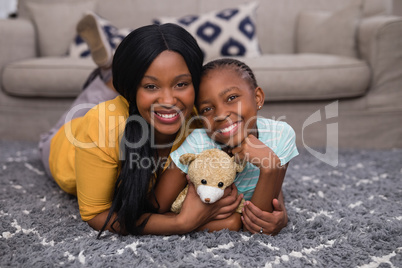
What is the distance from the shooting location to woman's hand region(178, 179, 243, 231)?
3.01ft

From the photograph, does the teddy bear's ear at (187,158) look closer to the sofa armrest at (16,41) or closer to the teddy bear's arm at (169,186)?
the teddy bear's arm at (169,186)

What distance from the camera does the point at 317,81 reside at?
1.78 metres

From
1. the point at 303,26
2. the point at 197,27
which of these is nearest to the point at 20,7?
the point at 197,27

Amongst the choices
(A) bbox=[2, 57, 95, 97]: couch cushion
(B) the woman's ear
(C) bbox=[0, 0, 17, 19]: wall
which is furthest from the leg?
(C) bbox=[0, 0, 17, 19]: wall

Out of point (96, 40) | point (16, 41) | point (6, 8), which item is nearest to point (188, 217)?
point (96, 40)

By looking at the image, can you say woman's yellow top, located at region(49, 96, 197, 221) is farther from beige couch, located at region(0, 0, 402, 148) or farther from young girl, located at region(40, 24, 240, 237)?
beige couch, located at region(0, 0, 402, 148)

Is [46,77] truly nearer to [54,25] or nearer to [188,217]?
[54,25]

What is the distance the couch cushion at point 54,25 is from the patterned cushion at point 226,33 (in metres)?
0.72

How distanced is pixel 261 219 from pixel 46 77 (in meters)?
1.41

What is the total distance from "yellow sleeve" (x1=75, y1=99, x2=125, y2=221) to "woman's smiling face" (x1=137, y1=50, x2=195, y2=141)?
0.10 meters

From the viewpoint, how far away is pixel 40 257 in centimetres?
82

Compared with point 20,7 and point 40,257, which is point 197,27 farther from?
point 40,257

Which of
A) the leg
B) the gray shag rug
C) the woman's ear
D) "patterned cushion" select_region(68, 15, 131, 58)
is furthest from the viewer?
"patterned cushion" select_region(68, 15, 131, 58)

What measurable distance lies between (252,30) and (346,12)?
1.69 feet
